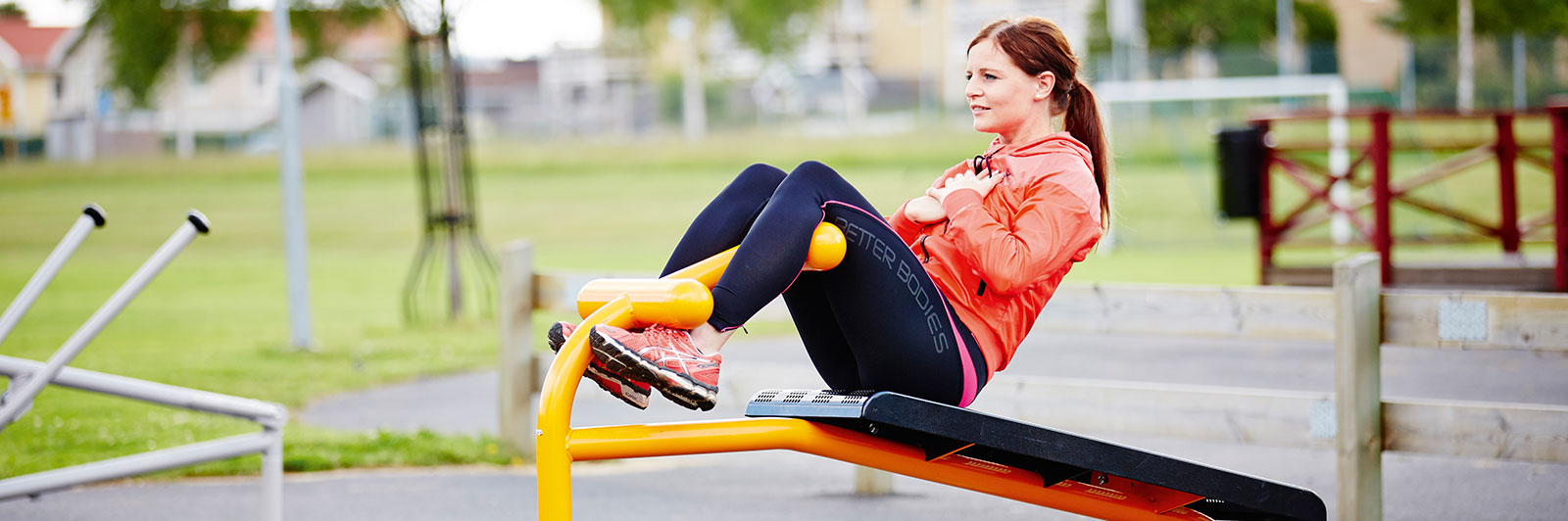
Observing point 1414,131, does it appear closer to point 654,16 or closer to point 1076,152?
point 654,16

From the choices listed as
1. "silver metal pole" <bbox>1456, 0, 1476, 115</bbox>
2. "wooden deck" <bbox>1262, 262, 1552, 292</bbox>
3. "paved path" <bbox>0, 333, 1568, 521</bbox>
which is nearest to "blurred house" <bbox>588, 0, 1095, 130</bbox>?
"silver metal pole" <bbox>1456, 0, 1476, 115</bbox>

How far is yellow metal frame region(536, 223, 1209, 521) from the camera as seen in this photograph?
2.43 meters

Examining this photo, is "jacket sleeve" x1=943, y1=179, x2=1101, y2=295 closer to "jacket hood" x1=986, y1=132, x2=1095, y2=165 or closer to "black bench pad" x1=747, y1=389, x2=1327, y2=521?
"jacket hood" x1=986, y1=132, x2=1095, y2=165

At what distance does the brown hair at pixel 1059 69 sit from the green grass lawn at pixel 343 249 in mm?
116

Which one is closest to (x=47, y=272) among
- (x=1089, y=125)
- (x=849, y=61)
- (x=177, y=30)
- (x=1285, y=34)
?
(x=1089, y=125)

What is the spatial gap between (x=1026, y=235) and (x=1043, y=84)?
431 millimetres

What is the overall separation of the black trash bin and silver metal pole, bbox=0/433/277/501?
921cm

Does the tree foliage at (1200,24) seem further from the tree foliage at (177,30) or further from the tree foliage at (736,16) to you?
the tree foliage at (177,30)

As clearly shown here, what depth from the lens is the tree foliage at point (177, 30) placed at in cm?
3606

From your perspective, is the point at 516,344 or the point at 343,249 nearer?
the point at 516,344

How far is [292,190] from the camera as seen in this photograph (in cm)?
871

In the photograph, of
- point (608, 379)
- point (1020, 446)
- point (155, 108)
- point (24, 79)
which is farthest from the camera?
point (24, 79)

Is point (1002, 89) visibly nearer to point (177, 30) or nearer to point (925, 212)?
point (925, 212)

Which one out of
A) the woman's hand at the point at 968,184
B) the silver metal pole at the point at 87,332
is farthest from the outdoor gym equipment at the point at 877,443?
the silver metal pole at the point at 87,332
